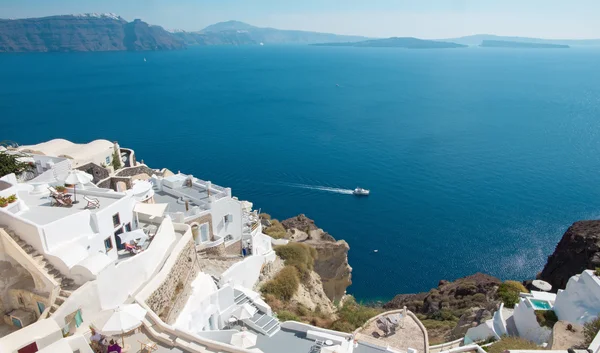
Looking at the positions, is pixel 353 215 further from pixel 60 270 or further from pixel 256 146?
pixel 60 270

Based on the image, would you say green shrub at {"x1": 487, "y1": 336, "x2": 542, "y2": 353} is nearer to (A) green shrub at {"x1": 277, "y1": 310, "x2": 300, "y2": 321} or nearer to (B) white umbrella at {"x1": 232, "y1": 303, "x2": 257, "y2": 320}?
(A) green shrub at {"x1": 277, "y1": 310, "x2": 300, "y2": 321}

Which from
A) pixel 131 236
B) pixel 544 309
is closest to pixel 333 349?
pixel 131 236

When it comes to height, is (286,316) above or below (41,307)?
below

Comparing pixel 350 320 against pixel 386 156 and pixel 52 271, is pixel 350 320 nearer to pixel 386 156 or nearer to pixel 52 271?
pixel 52 271

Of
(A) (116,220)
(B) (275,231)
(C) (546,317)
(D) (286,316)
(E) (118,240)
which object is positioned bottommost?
(B) (275,231)

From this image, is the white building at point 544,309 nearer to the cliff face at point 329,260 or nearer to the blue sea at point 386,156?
the cliff face at point 329,260

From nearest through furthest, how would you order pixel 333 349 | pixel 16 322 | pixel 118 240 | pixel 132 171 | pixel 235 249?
pixel 16 322 → pixel 333 349 → pixel 118 240 → pixel 235 249 → pixel 132 171

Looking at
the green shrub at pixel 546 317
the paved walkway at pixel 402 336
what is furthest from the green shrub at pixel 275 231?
the green shrub at pixel 546 317
